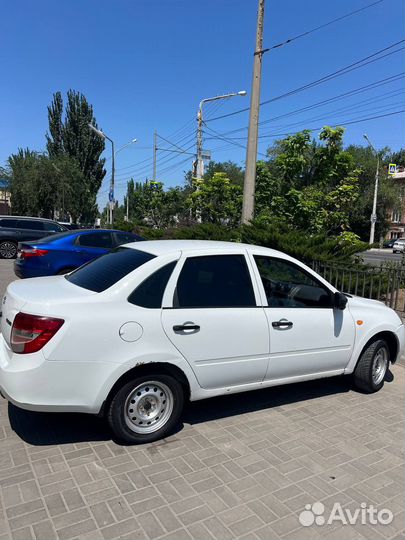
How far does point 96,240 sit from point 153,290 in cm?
693

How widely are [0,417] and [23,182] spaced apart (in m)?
34.6

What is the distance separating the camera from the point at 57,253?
29.9 ft

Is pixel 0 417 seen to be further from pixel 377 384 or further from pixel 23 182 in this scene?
pixel 23 182

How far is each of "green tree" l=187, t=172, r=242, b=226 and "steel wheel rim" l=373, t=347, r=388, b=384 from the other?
14.0 metres

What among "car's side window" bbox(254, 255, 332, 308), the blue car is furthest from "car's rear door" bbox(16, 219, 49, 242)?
"car's side window" bbox(254, 255, 332, 308)

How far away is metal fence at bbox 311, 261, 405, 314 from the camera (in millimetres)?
8211

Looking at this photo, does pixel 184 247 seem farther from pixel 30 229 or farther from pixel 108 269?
pixel 30 229

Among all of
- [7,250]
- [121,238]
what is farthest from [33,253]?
[7,250]

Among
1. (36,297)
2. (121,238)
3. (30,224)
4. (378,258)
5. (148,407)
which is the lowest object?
(378,258)

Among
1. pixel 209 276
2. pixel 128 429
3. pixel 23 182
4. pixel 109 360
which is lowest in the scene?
pixel 128 429

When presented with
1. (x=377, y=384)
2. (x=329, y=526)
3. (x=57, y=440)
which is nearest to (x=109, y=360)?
(x=57, y=440)

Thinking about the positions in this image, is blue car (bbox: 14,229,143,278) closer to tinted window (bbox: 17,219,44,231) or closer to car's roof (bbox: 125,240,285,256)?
car's roof (bbox: 125,240,285,256)

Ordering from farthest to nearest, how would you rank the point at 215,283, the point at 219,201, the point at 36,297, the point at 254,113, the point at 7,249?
the point at 219,201, the point at 7,249, the point at 254,113, the point at 215,283, the point at 36,297

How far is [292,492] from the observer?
9.49ft
